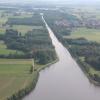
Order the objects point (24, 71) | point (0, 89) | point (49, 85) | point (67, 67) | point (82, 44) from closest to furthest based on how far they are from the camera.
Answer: point (0, 89)
point (49, 85)
point (24, 71)
point (67, 67)
point (82, 44)

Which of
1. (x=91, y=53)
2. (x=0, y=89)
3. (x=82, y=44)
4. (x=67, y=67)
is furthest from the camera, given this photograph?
(x=82, y=44)

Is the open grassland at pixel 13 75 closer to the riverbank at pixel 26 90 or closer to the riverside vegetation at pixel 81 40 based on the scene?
the riverbank at pixel 26 90

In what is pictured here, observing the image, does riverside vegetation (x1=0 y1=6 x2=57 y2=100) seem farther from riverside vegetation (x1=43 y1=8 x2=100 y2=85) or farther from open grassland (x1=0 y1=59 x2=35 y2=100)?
riverside vegetation (x1=43 y1=8 x2=100 y2=85)

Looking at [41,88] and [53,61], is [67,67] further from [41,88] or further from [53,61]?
[41,88]

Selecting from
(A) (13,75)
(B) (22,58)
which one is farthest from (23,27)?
(A) (13,75)

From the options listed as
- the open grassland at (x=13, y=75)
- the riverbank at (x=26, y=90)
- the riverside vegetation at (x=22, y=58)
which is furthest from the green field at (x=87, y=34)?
the riverbank at (x=26, y=90)

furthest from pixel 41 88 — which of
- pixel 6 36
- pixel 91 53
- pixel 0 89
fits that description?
pixel 6 36
